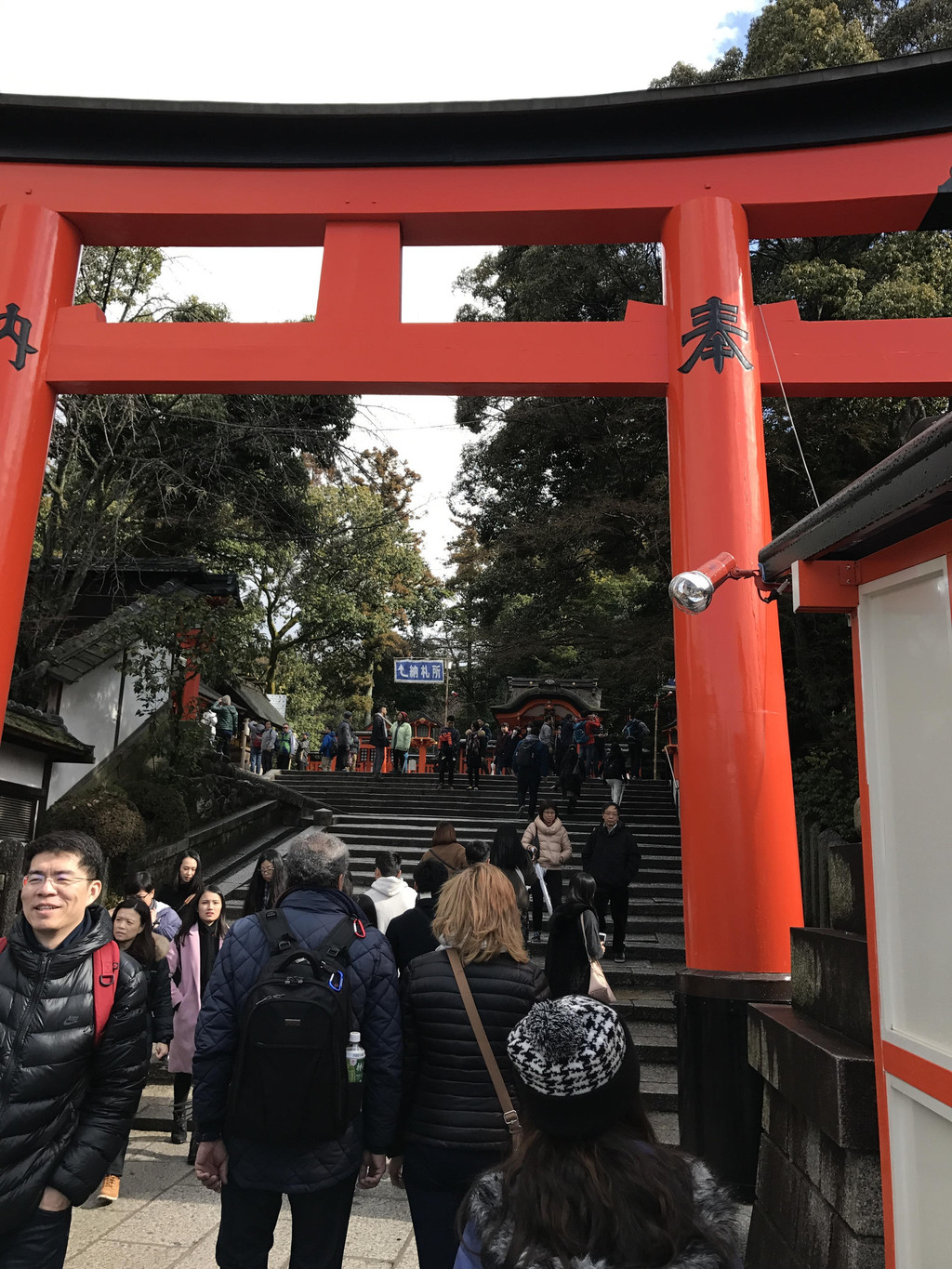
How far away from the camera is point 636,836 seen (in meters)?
13.2

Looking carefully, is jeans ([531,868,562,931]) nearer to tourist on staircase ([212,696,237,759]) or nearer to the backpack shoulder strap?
the backpack shoulder strap

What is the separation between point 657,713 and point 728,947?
17.5m

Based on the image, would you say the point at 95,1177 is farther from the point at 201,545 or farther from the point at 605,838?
the point at 201,545

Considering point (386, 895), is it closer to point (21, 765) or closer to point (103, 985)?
point (103, 985)

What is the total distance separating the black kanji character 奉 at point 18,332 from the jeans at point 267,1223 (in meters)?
5.53

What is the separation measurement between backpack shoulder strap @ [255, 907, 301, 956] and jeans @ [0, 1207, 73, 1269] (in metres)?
0.88

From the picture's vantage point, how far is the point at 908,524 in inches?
102

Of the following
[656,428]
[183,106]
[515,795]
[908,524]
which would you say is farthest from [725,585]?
[515,795]

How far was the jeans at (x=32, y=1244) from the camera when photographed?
248 cm

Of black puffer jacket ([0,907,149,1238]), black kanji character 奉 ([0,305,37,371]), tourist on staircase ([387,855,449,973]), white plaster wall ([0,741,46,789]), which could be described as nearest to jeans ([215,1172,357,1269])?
black puffer jacket ([0,907,149,1238])

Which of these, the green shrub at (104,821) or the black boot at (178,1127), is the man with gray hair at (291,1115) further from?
the green shrub at (104,821)

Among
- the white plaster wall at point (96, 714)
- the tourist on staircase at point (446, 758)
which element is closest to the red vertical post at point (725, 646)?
the white plaster wall at point (96, 714)

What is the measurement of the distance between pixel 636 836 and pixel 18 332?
10216 millimetres

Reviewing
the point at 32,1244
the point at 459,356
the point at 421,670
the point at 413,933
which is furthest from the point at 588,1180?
the point at 421,670
